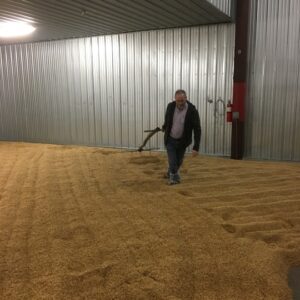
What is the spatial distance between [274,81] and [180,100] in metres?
2.74

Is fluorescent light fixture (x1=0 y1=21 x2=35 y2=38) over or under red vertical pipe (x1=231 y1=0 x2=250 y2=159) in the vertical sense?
over

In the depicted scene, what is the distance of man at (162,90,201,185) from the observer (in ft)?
17.1

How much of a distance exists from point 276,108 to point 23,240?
5.46 meters

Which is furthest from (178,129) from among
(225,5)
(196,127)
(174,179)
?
(225,5)

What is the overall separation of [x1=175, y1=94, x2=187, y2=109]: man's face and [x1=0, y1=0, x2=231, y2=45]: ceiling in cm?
167

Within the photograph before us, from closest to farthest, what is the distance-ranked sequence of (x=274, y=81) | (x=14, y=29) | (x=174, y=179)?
(x=174, y=179), (x=274, y=81), (x=14, y=29)

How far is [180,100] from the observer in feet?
16.7

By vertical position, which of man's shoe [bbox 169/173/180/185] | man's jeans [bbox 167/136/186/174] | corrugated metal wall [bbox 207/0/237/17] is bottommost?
man's shoe [bbox 169/173/180/185]

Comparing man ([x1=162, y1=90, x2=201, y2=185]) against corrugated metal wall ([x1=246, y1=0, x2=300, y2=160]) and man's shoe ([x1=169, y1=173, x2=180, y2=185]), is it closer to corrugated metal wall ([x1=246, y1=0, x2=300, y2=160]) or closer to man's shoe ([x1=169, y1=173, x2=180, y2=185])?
man's shoe ([x1=169, y1=173, x2=180, y2=185])

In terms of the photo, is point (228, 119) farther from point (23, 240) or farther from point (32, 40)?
point (32, 40)

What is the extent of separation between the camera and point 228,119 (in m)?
7.04

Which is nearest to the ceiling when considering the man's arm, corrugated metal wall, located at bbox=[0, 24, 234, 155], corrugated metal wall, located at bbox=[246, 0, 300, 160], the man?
corrugated metal wall, located at bbox=[0, 24, 234, 155]

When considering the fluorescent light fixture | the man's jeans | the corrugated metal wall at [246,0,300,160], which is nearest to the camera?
the man's jeans

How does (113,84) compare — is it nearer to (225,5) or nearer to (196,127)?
(225,5)
